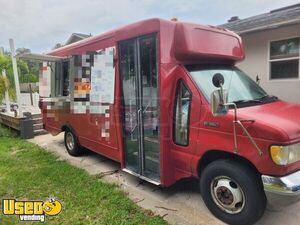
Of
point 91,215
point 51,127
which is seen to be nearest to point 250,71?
point 51,127

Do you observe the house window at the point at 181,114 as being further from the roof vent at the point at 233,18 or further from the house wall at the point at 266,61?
the roof vent at the point at 233,18

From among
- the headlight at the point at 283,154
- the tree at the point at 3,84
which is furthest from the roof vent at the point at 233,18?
the headlight at the point at 283,154

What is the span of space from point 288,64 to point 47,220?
7.88 metres

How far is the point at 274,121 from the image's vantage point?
278 cm

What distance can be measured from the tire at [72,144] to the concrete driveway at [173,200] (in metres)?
0.48

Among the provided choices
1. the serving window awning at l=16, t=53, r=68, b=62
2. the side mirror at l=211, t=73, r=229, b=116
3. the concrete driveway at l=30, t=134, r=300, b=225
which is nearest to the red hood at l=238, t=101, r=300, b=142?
the side mirror at l=211, t=73, r=229, b=116

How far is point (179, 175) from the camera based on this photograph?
3.80 m

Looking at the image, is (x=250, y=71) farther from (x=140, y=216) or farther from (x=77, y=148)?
(x=140, y=216)

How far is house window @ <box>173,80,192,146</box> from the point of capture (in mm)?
3518

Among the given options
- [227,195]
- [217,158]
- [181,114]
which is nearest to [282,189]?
[227,195]

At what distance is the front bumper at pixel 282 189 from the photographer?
2674mm

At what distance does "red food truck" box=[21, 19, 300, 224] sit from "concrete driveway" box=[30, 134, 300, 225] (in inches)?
11.3

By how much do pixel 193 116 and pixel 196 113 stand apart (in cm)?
7

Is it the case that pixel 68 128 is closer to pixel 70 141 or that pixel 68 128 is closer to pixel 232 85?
pixel 70 141
